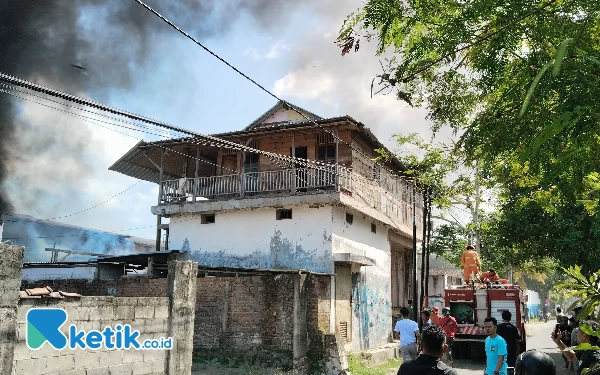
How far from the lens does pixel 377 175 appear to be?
1977cm

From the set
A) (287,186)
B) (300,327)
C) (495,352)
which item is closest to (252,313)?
(300,327)

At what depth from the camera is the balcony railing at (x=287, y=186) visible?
1593 cm

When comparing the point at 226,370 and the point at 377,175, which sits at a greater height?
the point at 377,175

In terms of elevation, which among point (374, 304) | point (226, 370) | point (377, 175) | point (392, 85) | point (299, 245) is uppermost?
point (377, 175)

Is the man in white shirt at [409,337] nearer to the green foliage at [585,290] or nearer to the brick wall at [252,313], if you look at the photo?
the brick wall at [252,313]

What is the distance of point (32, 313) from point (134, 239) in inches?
1298

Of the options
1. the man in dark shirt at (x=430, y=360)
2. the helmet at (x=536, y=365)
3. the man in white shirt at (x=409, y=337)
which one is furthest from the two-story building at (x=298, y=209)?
the helmet at (x=536, y=365)

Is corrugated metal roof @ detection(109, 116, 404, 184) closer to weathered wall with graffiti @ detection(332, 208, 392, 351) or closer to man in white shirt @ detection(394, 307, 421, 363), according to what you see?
weathered wall with graffiti @ detection(332, 208, 392, 351)

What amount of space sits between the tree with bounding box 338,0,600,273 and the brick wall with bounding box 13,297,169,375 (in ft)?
15.3

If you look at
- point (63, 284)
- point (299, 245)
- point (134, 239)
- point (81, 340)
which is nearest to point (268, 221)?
point (299, 245)

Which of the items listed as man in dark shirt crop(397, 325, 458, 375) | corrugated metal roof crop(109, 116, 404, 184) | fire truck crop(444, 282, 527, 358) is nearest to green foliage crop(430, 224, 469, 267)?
corrugated metal roof crop(109, 116, 404, 184)

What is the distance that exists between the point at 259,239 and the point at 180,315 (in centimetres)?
847

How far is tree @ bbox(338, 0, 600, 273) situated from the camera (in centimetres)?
356

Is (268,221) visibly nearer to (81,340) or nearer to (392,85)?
(81,340)
